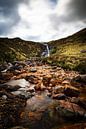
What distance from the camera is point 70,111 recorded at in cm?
2238

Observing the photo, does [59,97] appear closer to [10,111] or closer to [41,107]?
[41,107]

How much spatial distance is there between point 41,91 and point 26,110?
8697mm

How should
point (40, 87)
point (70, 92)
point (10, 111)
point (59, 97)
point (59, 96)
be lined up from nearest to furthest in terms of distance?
point (10, 111) < point (59, 97) < point (59, 96) < point (70, 92) < point (40, 87)

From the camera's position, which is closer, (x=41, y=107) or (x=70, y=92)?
(x=41, y=107)

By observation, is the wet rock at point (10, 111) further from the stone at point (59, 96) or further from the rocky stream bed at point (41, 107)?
the stone at point (59, 96)

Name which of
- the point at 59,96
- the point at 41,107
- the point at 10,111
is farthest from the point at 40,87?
the point at 10,111

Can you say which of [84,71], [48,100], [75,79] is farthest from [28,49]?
[48,100]

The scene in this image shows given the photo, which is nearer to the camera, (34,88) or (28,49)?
(34,88)

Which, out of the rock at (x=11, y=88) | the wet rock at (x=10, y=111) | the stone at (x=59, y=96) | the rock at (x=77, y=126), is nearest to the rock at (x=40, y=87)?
the rock at (x=11, y=88)

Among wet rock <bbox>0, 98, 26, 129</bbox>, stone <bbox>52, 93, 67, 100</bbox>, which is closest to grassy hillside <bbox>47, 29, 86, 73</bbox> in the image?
stone <bbox>52, 93, 67, 100</bbox>

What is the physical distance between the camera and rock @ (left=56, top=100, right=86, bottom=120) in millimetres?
21703

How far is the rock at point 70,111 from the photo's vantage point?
71.2 feet

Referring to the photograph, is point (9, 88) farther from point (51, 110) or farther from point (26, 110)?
point (51, 110)

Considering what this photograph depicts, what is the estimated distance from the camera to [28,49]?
479 ft
